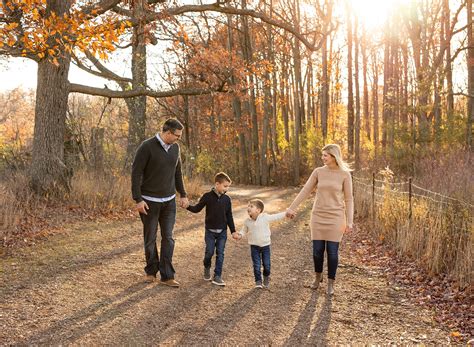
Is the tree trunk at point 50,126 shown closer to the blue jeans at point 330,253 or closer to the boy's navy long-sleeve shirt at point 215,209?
the boy's navy long-sleeve shirt at point 215,209

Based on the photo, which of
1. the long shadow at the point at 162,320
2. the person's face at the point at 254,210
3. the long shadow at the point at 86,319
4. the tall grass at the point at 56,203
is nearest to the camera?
the long shadow at the point at 86,319

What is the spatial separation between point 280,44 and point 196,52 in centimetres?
1540

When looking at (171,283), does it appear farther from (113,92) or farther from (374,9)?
(374,9)

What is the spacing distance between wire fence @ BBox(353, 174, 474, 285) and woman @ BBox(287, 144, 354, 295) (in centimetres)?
160

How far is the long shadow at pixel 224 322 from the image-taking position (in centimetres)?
429

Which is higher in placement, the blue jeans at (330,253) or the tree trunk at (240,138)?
the tree trunk at (240,138)

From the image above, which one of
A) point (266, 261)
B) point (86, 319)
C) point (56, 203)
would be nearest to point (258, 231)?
point (266, 261)

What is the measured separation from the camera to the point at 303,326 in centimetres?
480

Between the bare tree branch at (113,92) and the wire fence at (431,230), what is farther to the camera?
the bare tree branch at (113,92)

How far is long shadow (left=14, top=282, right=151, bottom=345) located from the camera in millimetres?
4133

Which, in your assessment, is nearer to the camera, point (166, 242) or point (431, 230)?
point (166, 242)

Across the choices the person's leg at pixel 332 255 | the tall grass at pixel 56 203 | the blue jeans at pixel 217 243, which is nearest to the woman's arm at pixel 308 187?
the person's leg at pixel 332 255

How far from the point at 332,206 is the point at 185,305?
7.24 feet

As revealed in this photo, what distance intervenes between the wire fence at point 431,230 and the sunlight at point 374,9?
58.0ft
